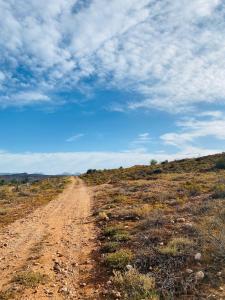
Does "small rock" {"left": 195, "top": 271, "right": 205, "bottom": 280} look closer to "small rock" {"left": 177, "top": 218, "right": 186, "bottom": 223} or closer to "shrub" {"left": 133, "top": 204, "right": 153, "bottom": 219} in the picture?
"small rock" {"left": 177, "top": 218, "right": 186, "bottom": 223}

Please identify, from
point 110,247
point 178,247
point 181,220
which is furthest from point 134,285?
point 181,220

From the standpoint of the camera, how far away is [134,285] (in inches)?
284

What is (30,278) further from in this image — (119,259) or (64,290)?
(119,259)

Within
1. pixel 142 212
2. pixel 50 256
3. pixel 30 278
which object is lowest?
pixel 30 278

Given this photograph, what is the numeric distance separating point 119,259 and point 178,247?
5.22 ft

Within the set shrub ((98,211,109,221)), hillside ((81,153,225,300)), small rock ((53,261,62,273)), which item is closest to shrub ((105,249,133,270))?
hillside ((81,153,225,300))

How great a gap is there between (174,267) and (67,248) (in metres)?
4.16

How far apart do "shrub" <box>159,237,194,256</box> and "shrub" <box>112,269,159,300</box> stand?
124cm

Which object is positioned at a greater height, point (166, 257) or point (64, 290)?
point (166, 257)

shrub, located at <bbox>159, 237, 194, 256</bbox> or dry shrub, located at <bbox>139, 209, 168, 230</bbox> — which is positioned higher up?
dry shrub, located at <bbox>139, 209, 168, 230</bbox>

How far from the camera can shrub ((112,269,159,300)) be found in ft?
22.2

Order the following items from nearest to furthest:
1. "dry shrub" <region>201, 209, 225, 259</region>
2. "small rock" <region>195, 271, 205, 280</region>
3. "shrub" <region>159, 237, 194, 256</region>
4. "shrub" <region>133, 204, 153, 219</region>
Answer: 1. "small rock" <region>195, 271, 205, 280</region>
2. "dry shrub" <region>201, 209, 225, 259</region>
3. "shrub" <region>159, 237, 194, 256</region>
4. "shrub" <region>133, 204, 153, 219</region>

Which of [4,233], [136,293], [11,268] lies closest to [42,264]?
[11,268]

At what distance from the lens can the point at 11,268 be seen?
9008 mm
